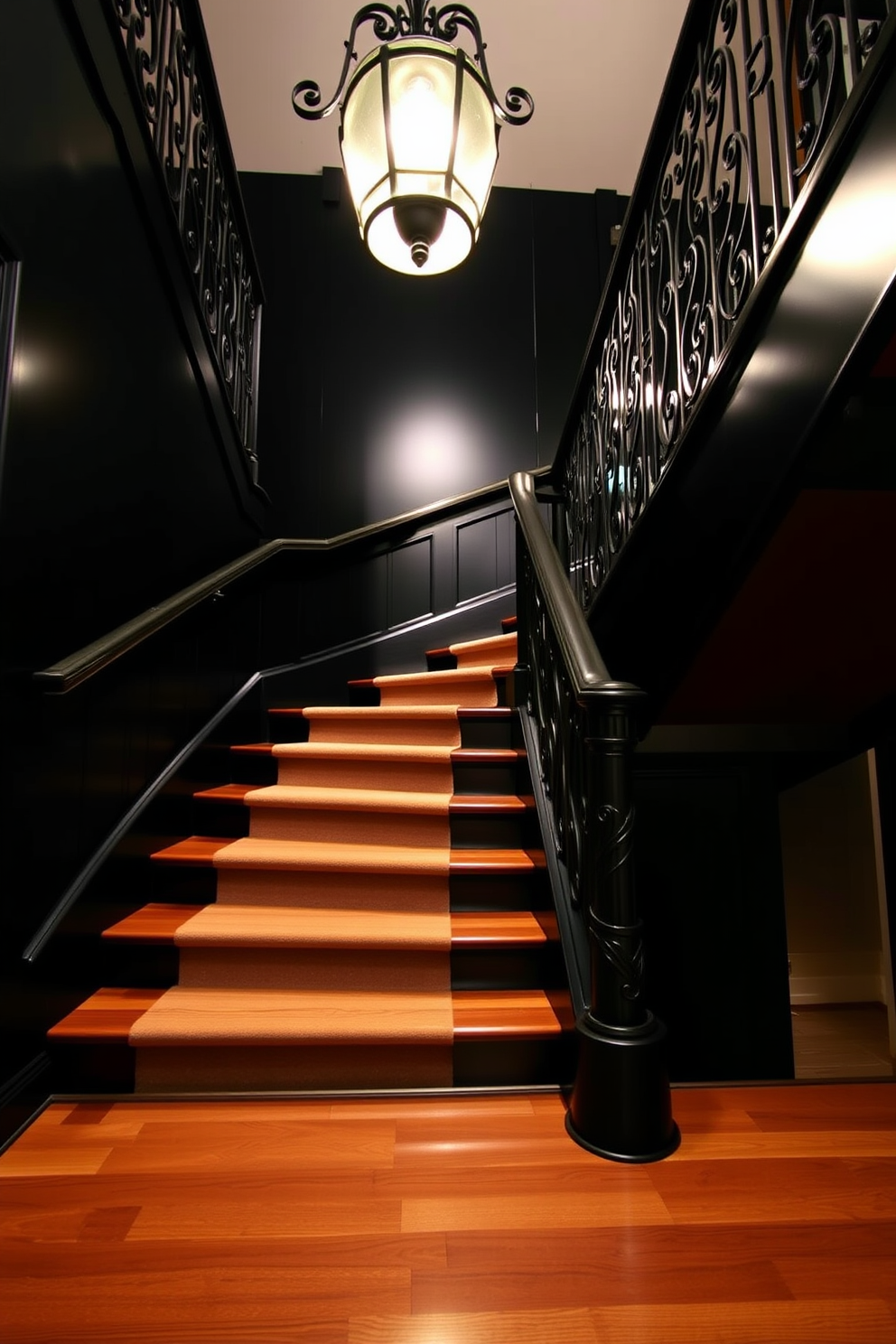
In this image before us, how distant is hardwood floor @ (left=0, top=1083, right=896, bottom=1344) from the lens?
0.97 m

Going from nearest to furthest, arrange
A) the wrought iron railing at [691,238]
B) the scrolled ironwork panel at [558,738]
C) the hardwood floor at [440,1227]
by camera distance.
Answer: the hardwood floor at [440,1227], the wrought iron railing at [691,238], the scrolled ironwork panel at [558,738]

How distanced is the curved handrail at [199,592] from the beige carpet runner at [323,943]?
64 cm

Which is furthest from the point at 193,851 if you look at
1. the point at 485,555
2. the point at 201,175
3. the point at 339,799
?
the point at 485,555

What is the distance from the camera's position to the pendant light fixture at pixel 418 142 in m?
1.85

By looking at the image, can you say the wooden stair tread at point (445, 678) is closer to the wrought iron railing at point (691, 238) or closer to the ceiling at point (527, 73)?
the wrought iron railing at point (691, 238)

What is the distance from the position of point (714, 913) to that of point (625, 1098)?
183cm

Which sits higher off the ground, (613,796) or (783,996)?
(613,796)

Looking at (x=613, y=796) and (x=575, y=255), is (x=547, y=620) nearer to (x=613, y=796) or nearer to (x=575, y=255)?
(x=613, y=796)

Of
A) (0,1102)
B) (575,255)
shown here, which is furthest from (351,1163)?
(575,255)

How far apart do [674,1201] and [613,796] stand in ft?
2.28

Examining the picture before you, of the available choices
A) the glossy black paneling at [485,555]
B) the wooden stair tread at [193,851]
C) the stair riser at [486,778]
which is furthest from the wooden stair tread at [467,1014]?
the glossy black paneling at [485,555]

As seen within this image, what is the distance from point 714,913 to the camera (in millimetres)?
2971

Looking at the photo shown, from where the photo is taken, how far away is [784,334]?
1.33 meters

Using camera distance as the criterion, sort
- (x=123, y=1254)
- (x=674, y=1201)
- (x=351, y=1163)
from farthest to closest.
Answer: (x=351, y=1163) < (x=674, y=1201) < (x=123, y=1254)
